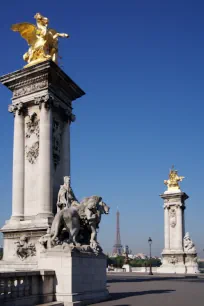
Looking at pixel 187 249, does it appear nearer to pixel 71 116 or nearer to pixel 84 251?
pixel 71 116

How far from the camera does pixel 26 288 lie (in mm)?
11695

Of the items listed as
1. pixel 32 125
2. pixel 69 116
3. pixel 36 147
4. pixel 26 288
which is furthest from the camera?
pixel 69 116

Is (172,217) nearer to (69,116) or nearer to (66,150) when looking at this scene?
(69,116)

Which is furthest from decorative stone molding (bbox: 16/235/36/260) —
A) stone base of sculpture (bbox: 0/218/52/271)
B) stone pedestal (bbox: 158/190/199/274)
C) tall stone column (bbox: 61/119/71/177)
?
stone pedestal (bbox: 158/190/199/274)

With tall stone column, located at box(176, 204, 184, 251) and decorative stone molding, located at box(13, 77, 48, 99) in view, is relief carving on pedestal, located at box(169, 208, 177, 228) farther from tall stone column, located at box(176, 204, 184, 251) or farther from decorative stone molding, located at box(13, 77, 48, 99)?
decorative stone molding, located at box(13, 77, 48, 99)

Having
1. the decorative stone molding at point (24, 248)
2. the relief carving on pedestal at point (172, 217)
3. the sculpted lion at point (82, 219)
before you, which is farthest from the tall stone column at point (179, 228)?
the sculpted lion at point (82, 219)

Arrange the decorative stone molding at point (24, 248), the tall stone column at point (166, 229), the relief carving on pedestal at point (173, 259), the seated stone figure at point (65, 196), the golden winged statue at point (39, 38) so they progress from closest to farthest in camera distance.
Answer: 1. the seated stone figure at point (65, 196)
2. the decorative stone molding at point (24, 248)
3. the golden winged statue at point (39, 38)
4. the relief carving on pedestal at point (173, 259)
5. the tall stone column at point (166, 229)

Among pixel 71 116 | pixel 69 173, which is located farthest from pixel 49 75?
pixel 69 173

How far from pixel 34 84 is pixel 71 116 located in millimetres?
2857

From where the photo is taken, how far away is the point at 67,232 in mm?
14414

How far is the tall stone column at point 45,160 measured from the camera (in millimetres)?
21688

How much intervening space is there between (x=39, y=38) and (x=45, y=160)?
750 centimetres

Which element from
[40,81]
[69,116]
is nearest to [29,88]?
[40,81]

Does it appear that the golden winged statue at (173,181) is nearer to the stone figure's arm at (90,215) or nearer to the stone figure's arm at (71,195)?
the stone figure's arm at (71,195)
